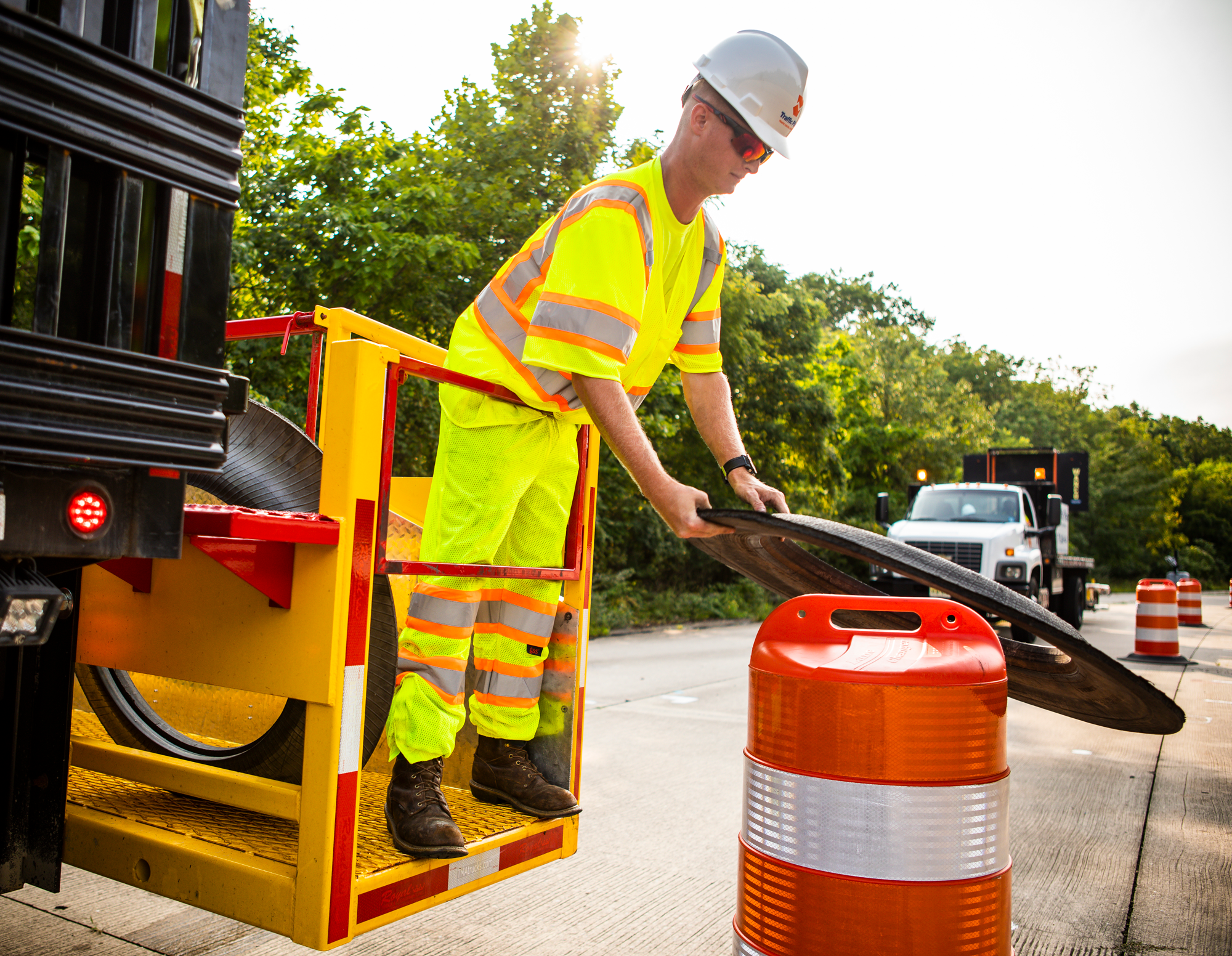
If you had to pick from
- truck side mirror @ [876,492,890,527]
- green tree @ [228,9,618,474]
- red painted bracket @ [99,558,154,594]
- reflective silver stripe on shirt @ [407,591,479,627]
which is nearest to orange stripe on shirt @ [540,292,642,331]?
reflective silver stripe on shirt @ [407,591,479,627]

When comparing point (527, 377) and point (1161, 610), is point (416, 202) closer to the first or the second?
point (527, 377)

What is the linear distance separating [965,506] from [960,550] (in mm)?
1282

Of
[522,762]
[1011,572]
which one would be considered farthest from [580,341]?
[1011,572]

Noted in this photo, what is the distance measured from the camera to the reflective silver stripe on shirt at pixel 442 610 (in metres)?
2.28

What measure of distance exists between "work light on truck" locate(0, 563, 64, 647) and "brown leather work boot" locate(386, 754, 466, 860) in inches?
39.0

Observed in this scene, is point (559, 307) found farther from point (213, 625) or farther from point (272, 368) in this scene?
point (272, 368)

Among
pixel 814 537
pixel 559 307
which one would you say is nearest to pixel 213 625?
pixel 559 307

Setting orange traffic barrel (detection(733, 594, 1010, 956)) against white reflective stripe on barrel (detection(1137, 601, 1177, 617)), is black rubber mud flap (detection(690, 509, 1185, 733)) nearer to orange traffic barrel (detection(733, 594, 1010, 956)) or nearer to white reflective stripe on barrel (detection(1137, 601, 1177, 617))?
orange traffic barrel (detection(733, 594, 1010, 956))

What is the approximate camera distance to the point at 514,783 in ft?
8.16

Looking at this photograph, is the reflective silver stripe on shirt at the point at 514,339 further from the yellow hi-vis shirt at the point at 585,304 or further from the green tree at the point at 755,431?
the green tree at the point at 755,431

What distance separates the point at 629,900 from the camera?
3.20 meters

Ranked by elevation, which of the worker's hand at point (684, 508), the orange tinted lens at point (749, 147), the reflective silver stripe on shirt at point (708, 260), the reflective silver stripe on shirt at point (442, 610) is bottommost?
the reflective silver stripe on shirt at point (442, 610)

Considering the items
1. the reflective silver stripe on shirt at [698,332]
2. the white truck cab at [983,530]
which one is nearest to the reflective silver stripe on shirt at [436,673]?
the reflective silver stripe on shirt at [698,332]

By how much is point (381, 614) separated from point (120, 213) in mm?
1215
